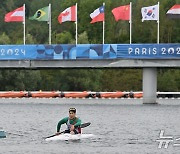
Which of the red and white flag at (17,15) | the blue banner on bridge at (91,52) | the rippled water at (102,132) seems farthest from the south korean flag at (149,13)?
the red and white flag at (17,15)

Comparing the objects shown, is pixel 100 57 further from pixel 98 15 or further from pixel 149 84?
pixel 98 15

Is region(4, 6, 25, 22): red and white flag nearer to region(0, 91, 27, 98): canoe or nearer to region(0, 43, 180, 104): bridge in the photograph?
region(0, 43, 180, 104): bridge

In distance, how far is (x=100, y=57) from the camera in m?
104

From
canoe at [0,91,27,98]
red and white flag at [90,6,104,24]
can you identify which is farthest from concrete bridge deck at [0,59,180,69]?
canoe at [0,91,27,98]

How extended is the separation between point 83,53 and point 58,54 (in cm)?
274

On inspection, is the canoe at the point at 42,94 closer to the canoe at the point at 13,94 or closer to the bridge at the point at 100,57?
the canoe at the point at 13,94

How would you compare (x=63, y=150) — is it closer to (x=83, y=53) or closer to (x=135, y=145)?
(x=135, y=145)

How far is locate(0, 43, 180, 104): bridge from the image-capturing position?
104 metres

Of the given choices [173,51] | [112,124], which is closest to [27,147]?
[112,124]

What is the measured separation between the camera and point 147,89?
106 metres

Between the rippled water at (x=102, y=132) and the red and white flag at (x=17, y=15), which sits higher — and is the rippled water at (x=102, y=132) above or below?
below

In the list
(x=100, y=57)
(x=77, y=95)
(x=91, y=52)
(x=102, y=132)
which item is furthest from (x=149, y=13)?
(x=102, y=132)

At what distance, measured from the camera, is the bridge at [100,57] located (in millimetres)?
103688

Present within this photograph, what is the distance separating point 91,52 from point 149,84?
726cm
